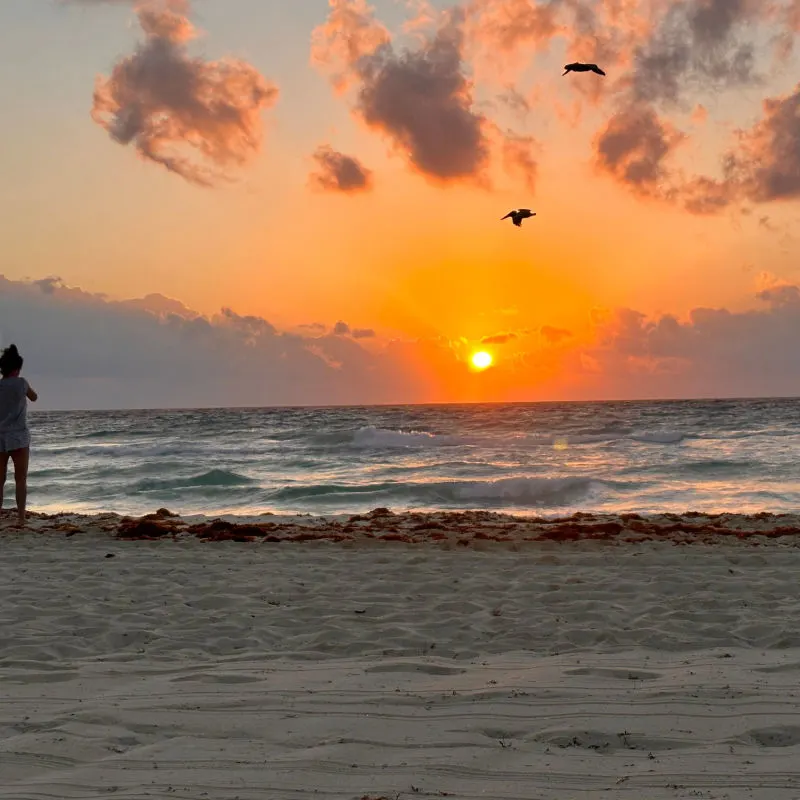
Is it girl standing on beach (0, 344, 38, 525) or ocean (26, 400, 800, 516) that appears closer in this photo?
girl standing on beach (0, 344, 38, 525)

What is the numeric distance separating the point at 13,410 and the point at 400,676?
25.3 ft

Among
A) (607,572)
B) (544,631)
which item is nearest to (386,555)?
(607,572)

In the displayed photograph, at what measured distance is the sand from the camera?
10.4ft

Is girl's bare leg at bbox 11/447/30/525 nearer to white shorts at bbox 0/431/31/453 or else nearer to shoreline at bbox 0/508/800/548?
white shorts at bbox 0/431/31/453

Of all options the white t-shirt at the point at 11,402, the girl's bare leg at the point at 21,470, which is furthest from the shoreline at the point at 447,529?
the white t-shirt at the point at 11,402

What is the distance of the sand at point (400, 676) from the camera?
3.17m

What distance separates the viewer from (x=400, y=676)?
4.48 m

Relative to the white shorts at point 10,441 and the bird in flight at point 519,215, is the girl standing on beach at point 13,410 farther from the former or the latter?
the bird in flight at point 519,215

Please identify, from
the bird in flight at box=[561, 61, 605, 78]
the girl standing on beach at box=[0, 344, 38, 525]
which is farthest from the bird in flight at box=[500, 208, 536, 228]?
the girl standing on beach at box=[0, 344, 38, 525]

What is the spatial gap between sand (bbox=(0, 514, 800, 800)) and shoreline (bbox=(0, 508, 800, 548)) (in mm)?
1304

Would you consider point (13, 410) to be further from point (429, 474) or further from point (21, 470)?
point (429, 474)

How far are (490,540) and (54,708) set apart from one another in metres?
6.68

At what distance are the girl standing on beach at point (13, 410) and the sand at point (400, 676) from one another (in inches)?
76.0

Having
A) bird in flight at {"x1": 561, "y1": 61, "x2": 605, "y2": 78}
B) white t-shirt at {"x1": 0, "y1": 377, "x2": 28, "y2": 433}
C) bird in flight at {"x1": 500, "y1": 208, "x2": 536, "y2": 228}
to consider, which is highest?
bird in flight at {"x1": 561, "y1": 61, "x2": 605, "y2": 78}
